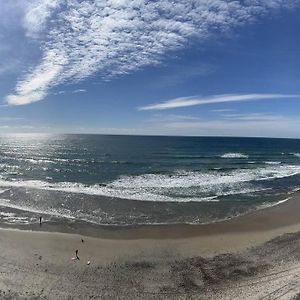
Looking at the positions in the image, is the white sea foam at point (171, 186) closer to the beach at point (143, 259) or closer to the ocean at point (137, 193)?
the ocean at point (137, 193)

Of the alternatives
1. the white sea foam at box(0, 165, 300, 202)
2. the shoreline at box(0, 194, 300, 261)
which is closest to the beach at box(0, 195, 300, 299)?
the shoreline at box(0, 194, 300, 261)

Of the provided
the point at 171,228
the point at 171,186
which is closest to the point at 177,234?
the point at 171,228

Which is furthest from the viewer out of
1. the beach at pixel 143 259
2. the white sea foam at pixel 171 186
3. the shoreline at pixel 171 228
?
the white sea foam at pixel 171 186

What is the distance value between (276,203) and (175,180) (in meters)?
Result: 14.3

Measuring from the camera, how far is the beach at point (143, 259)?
56.2 ft

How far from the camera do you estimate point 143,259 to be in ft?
67.8

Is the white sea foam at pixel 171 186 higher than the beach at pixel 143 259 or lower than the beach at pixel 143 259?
higher

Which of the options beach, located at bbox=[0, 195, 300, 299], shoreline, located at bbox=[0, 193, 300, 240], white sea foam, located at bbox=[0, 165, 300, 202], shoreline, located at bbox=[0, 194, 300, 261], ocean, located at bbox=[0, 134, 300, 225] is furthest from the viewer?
white sea foam, located at bbox=[0, 165, 300, 202]

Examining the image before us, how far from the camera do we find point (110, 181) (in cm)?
4544

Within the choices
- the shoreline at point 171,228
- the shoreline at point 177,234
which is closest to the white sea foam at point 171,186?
the shoreline at point 171,228

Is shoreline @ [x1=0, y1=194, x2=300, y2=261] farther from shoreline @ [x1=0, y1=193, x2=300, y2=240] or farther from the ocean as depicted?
the ocean

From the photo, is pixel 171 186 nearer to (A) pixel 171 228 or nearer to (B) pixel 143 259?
(A) pixel 171 228

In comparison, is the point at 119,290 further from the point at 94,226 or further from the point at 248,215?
the point at 248,215

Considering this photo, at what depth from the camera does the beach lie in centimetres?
1714
